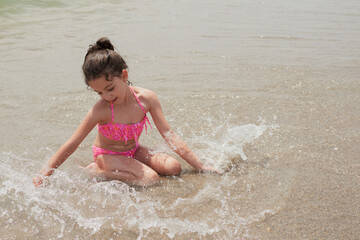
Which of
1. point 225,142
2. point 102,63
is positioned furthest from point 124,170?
point 225,142

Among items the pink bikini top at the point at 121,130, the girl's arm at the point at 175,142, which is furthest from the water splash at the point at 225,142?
the pink bikini top at the point at 121,130

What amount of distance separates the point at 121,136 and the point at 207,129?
1.09 m

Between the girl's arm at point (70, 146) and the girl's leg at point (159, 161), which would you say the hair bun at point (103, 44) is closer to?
the girl's arm at point (70, 146)

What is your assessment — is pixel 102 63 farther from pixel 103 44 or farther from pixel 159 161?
pixel 159 161

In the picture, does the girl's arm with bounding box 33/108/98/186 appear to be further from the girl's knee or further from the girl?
the girl's knee

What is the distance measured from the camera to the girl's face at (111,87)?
284 centimetres

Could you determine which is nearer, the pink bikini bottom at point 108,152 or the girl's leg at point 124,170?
the girl's leg at point 124,170

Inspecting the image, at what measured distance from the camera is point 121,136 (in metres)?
3.29

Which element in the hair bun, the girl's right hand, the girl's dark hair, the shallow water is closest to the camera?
the shallow water

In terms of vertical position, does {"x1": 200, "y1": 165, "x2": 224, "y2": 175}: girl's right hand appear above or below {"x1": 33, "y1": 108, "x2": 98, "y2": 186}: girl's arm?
below

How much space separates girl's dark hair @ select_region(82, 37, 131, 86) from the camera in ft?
9.18

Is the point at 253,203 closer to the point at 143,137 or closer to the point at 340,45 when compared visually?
the point at 143,137

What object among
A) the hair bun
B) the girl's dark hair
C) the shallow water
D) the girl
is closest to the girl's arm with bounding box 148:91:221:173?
the girl

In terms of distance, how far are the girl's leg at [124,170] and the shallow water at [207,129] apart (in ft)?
0.32
